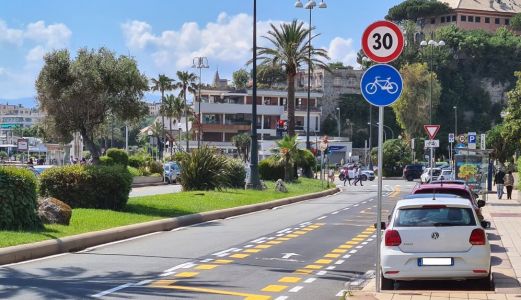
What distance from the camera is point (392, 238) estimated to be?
456 inches

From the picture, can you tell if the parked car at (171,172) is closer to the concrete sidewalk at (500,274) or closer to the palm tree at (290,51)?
the palm tree at (290,51)

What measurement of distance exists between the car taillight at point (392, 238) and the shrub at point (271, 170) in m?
40.5

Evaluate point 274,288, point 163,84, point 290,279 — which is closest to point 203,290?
point 274,288

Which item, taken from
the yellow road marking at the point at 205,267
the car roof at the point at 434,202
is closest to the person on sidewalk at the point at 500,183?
the yellow road marking at the point at 205,267

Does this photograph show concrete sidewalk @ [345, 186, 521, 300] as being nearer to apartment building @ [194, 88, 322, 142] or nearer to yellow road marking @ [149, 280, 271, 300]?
yellow road marking @ [149, 280, 271, 300]

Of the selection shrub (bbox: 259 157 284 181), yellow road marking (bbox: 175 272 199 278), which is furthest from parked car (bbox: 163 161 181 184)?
yellow road marking (bbox: 175 272 199 278)

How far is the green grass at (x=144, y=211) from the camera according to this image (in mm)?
16016

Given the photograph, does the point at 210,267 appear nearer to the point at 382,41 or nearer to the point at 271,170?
the point at 382,41

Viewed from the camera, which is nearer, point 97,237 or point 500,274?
point 500,274

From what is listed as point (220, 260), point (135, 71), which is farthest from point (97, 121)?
point (220, 260)

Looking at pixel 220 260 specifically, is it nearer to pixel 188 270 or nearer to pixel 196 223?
pixel 188 270

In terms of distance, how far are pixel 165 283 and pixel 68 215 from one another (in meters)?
7.20

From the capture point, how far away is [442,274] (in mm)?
11359

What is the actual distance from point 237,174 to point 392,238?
27969mm
